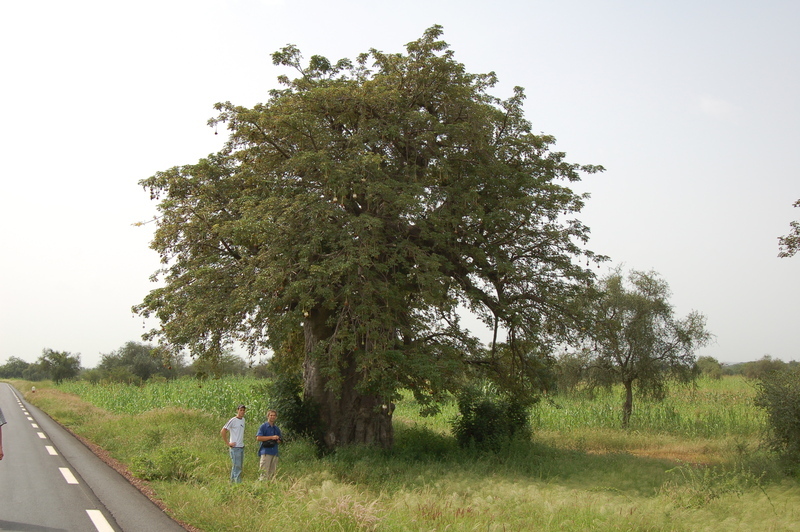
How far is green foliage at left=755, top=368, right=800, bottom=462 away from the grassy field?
0.67 metres

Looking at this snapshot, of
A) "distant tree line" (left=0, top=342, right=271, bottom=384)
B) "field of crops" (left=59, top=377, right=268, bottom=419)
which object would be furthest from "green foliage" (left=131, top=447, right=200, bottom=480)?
"distant tree line" (left=0, top=342, right=271, bottom=384)

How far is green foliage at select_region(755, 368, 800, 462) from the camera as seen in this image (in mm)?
16281

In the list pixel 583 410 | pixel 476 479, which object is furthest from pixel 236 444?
pixel 583 410

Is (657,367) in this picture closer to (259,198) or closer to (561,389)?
(561,389)

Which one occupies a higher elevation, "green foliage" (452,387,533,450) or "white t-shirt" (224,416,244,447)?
"white t-shirt" (224,416,244,447)

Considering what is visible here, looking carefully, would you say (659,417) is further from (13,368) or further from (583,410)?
(13,368)

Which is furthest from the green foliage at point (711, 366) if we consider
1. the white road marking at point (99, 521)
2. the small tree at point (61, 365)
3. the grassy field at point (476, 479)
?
the small tree at point (61, 365)

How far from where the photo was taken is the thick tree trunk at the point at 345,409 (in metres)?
17.9

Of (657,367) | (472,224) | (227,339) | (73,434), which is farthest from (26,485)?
(657,367)

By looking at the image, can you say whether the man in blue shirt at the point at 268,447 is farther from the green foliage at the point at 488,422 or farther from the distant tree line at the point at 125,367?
the distant tree line at the point at 125,367

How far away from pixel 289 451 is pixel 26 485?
6860 mm

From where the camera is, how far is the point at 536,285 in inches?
710

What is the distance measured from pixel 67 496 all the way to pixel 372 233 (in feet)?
29.3

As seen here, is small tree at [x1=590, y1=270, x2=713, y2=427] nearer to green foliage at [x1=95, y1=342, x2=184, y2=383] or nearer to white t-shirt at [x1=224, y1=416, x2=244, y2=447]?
white t-shirt at [x1=224, y1=416, x2=244, y2=447]
